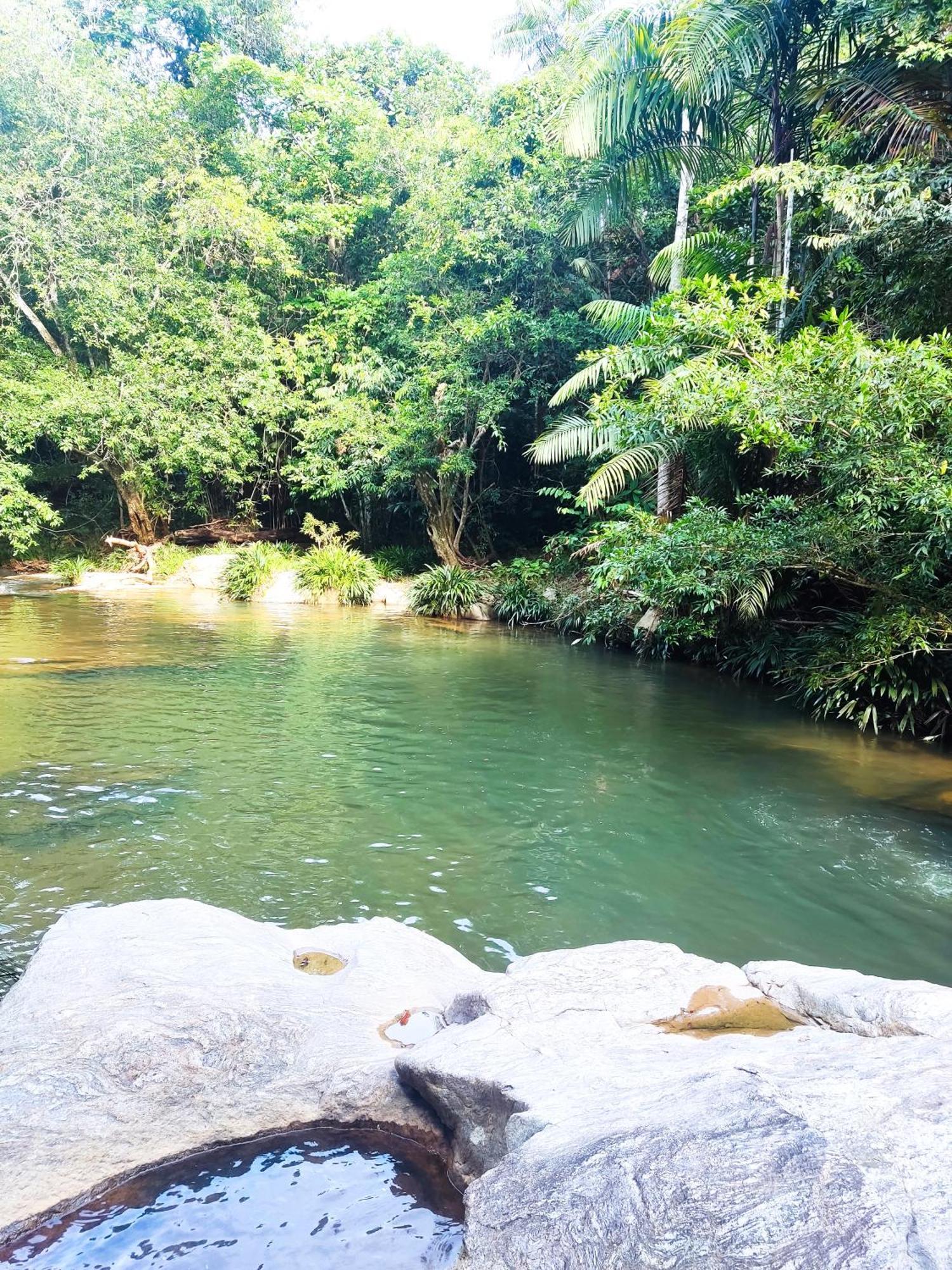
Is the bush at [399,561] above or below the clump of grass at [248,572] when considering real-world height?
above

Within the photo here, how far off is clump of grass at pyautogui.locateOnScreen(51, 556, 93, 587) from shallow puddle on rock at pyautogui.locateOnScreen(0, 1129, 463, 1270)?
22.0m

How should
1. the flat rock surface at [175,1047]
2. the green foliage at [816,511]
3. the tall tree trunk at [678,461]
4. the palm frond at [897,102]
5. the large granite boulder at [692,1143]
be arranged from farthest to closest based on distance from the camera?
the tall tree trunk at [678,461], the palm frond at [897,102], the green foliage at [816,511], the flat rock surface at [175,1047], the large granite boulder at [692,1143]

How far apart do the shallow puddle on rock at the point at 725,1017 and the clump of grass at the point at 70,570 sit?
73.0 feet

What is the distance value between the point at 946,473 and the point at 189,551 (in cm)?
2118

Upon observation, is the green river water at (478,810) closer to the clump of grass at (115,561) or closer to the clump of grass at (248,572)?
the clump of grass at (248,572)

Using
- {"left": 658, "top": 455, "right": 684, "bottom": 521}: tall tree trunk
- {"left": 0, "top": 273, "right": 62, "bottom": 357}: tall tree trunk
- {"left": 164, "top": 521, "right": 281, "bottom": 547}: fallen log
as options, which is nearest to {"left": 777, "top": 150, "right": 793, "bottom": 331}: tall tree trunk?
{"left": 658, "top": 455, "right": 684, "bottom": 521}: tall tree trunk

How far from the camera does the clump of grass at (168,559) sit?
22.9 meters

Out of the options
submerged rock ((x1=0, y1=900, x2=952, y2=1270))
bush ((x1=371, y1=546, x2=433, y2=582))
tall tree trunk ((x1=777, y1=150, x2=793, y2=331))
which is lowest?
submerged rock ((x1=0, y1=900, x2=952, y2=1270))

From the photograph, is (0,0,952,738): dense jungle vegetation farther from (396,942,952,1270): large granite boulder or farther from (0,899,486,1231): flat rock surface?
(0,899,486,1231): flat rock surface

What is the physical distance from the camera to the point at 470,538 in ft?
77.2

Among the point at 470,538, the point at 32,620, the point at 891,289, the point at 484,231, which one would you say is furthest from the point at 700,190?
the point at 32,620

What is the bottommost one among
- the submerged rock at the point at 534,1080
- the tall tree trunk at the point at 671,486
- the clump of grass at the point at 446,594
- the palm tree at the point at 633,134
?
the submerged rock at the point at 534,1080

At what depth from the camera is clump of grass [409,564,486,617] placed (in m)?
19.2

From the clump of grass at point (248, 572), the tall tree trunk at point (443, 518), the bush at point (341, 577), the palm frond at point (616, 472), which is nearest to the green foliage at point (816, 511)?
the palm frond at point (616, 472)
